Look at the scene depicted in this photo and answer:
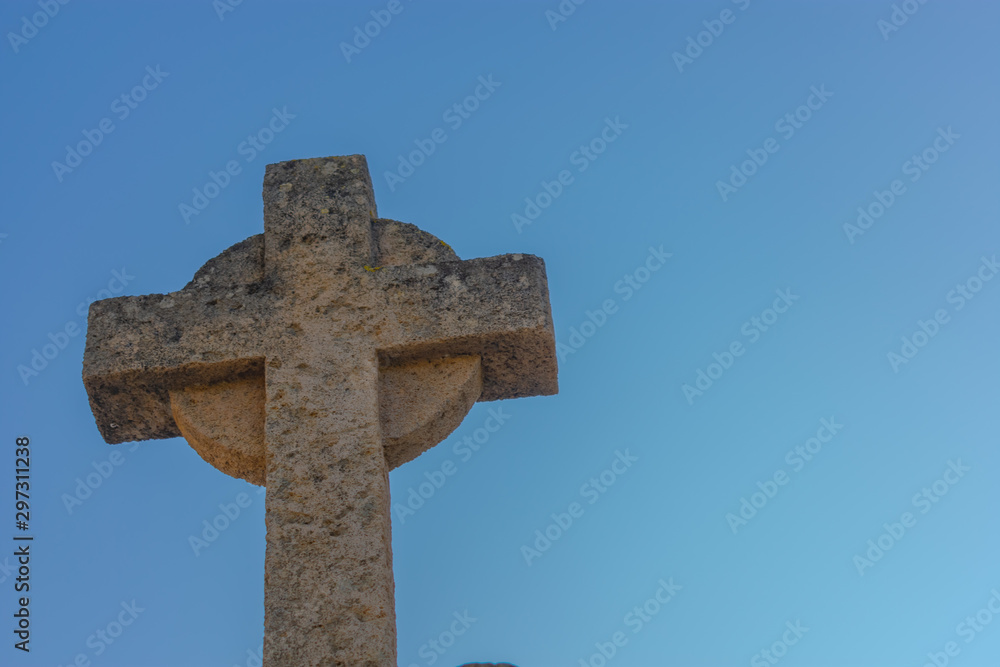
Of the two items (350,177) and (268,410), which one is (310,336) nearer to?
(268,410)

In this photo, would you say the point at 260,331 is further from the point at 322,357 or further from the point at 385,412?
the point at 385,412

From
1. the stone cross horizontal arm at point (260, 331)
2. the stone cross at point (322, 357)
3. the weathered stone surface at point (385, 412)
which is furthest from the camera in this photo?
the stone cross horizontal arm at point (260, 331)

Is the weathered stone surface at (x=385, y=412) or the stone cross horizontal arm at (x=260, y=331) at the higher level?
the stone cross horizontal arm at (x=260, y=331)

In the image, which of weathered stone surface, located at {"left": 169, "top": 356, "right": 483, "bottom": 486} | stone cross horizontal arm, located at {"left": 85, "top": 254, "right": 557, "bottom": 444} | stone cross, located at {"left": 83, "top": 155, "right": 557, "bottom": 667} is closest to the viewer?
stone cross, located at {"left": 83, "top": 155, "right": 557, "bottom": 667}

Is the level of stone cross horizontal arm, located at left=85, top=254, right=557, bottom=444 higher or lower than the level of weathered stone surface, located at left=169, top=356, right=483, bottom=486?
higher

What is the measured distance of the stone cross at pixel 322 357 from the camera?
434 cm

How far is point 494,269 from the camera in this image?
4.92 metres

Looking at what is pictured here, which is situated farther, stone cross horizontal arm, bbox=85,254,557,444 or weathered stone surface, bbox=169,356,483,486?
stone cross horizontal arm, bbox=85,254,557,444

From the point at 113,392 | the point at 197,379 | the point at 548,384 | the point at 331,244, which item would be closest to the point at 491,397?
the point at 548,384

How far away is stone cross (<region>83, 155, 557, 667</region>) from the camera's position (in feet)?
14.2

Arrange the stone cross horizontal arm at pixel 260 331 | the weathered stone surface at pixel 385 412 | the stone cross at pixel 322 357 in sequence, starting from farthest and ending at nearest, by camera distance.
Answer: the stone cross horizontal arm at pixel 260 331, the weathered stone surface at pixel 385 412, the stone cross at pixel 322 357

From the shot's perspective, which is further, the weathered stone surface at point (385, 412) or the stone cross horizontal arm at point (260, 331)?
the stone cross horizontal arm at point (260, 331)

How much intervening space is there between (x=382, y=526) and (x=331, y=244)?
1.55 meters

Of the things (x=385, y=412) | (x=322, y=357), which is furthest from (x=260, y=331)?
(x=385, y=412)
